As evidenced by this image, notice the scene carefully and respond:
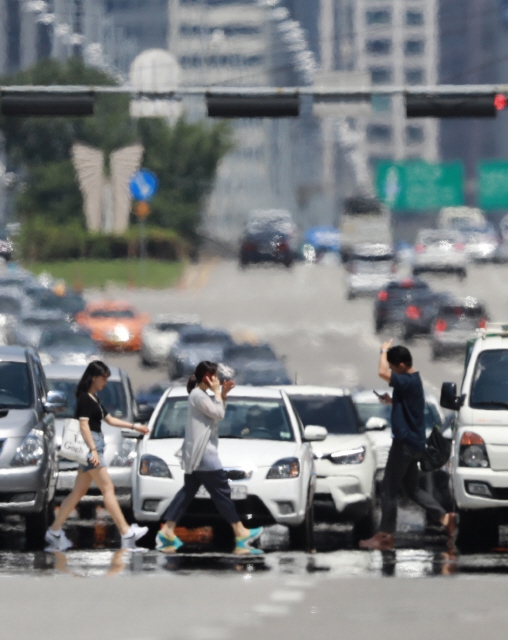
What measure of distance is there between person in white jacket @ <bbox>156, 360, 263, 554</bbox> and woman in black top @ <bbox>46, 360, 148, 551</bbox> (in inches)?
17.8

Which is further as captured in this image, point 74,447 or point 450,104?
point 450,104

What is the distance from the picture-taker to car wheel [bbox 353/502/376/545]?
51.2 feet

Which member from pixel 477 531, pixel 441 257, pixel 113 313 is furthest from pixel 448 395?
pixel 441 257

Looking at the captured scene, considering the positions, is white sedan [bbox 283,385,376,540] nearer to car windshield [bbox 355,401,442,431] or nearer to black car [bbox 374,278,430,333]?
car windshield [bbox 355,401,442,431]

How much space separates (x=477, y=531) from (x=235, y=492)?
2.22 meters

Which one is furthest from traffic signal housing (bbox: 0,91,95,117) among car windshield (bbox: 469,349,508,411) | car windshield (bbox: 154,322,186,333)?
car windshield (bbox: 154,322,186,333)

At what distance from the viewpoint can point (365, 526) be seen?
15711mm

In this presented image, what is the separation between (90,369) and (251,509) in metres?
1.76

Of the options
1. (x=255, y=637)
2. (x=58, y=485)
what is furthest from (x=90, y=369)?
(x=255, y=637)

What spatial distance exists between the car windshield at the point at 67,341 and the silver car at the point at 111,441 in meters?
25.8

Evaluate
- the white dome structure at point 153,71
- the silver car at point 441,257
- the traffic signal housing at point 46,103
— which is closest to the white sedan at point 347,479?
the traffic signal housing at point 46,103

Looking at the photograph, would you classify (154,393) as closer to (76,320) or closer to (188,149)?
(76,320)

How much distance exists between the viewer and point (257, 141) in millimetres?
182000

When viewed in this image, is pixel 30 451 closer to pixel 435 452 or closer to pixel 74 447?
pixel 74 447
